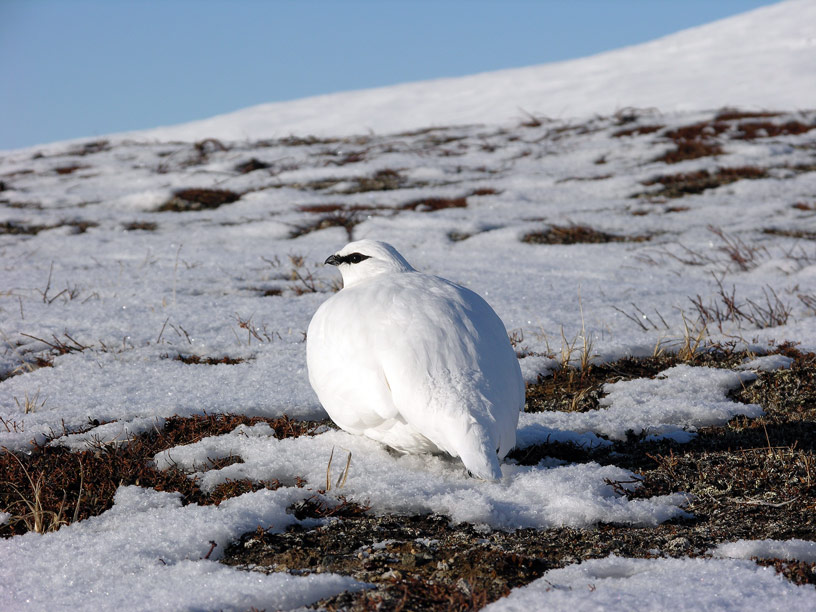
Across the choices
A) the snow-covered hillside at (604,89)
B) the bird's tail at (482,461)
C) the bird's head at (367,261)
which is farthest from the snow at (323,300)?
the snow-covered hillside at (604,89)

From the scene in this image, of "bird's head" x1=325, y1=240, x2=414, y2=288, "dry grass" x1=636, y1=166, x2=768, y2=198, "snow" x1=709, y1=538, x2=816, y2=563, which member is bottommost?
"snow" x1=709, y1=538, x2=816, y2=563

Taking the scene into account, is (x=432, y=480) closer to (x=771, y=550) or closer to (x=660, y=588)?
(x=660, y=588)

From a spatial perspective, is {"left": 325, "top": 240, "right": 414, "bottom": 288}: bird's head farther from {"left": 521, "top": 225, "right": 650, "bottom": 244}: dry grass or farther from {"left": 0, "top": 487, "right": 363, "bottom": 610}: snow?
{"left": 521, "top": 225, "right": 650, "bottom": 244}: dry grass

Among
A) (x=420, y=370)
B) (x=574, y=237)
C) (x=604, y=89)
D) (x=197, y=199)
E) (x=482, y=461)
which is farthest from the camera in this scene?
(x=604, y=89)

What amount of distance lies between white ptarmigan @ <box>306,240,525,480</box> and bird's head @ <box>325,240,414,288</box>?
532 millimetres

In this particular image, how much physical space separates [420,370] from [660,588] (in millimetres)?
1234

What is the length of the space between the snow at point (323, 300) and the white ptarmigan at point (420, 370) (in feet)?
0.82

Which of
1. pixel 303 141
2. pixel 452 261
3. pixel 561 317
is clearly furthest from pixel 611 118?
→ pixel 561 317

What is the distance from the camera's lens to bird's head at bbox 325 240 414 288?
419cm

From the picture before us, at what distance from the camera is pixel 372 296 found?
3.47 metres

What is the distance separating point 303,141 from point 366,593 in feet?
58.5

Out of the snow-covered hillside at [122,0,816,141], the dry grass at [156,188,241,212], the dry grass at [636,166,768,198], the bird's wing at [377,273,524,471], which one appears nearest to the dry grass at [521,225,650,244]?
the dry grass at [636,166,768,198]

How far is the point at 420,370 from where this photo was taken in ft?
10.0

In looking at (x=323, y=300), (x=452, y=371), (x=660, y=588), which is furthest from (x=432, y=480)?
(x=323, y=300)
